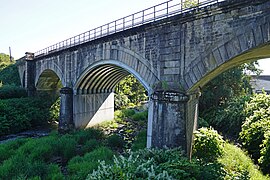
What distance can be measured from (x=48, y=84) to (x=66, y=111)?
9.62 meters

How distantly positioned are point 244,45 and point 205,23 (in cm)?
171

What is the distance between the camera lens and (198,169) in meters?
6.01

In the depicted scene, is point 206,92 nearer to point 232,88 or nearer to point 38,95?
point 232,88

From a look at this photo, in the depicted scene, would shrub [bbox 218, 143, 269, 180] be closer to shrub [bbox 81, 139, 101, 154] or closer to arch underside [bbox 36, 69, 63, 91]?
shrub [bbox 81, 139, 101, 154]

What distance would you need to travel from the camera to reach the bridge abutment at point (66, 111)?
1686 centimetres

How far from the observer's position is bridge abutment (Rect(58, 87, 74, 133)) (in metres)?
16.9

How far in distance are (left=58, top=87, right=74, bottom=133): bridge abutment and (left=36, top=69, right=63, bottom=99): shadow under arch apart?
282 inches

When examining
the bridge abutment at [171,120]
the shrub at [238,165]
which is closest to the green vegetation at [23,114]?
the bridge abutment at [171,120]

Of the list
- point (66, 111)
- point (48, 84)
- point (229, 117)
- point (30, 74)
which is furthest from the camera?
point (48, 84)

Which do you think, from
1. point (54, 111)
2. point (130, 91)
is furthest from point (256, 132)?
point (130, 91)

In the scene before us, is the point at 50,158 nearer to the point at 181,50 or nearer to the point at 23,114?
the point at 181,50

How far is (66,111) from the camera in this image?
56.0 ft

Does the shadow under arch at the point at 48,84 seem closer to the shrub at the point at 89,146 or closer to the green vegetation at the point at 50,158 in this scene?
the green vegetation at the point at 50,158

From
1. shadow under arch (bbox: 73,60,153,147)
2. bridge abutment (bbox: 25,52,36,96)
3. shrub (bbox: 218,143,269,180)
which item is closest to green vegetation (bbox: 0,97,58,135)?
bridge abutment (bbox: 25,52,36,96)
